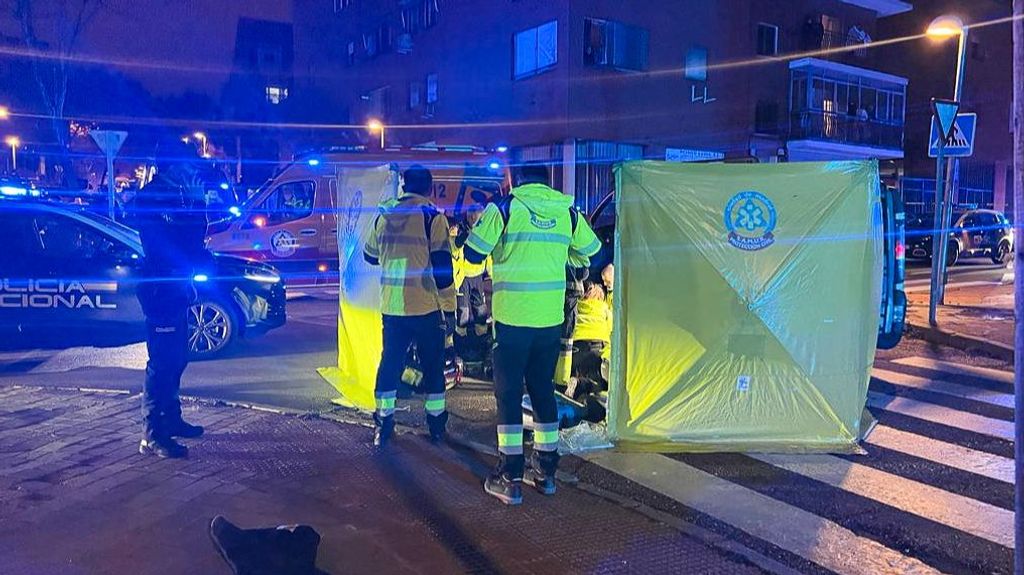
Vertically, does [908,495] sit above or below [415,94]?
below

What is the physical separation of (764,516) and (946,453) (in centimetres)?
207

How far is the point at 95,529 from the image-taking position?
4.11 meters

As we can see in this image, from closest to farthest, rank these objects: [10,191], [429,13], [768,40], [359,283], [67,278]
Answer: [359,283], [67,278], [10,191], [768,40], [429,13]

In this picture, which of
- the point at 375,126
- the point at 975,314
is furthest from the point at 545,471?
the point at 375,126

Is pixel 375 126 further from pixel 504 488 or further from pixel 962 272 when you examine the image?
pixel 504 488

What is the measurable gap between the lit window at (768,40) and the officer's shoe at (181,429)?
26239 mm

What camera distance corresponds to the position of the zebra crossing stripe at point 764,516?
397 cm

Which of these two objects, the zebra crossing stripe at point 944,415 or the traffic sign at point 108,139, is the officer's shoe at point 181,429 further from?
the traffic sign at point 108,139

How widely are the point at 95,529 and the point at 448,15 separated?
26.1 m

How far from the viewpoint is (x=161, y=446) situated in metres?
5.28

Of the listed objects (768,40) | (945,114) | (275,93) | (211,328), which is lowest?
(211,328)

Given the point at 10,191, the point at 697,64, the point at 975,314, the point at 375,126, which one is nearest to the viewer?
the point at 10,191

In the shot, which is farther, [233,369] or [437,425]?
[233,369]

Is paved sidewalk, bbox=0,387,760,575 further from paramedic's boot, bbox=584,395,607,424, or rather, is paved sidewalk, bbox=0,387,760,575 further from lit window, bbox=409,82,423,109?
lit window, bbox=409,82,423,109
